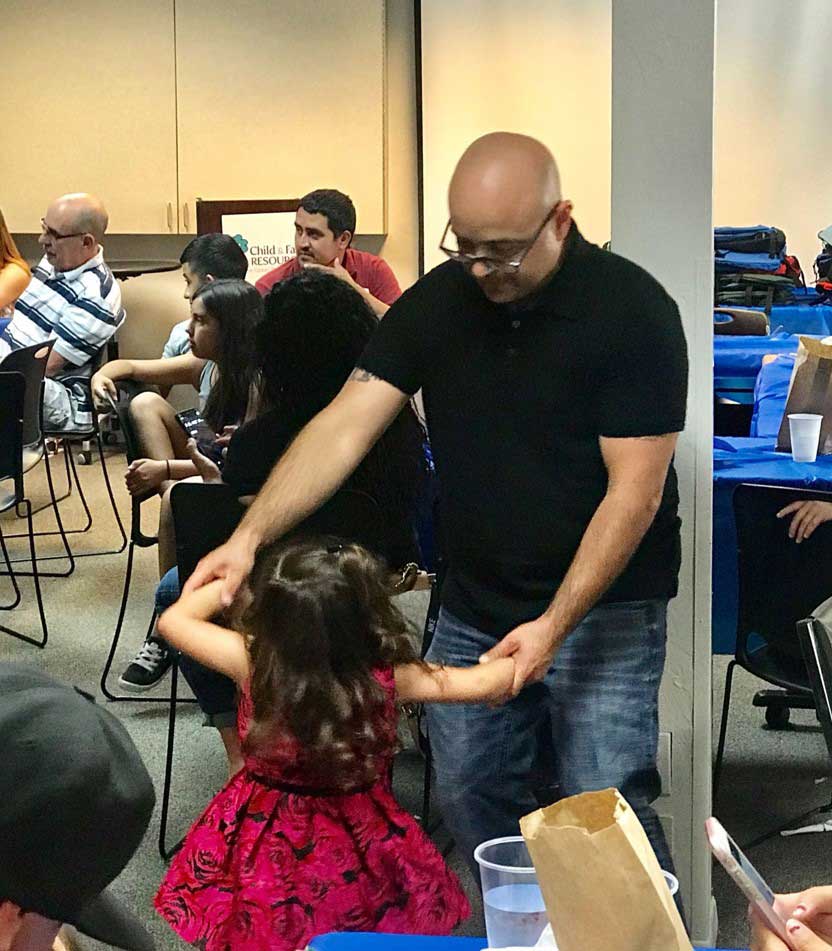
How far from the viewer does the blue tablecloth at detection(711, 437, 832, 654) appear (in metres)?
2.94

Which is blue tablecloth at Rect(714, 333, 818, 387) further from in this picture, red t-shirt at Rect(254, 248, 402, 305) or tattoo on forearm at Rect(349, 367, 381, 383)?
tattoo on forearm at Rect(349, 367, 381, 383)

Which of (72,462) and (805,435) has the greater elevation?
(805,435)

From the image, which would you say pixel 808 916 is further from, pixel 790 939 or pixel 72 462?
pixel 72 462

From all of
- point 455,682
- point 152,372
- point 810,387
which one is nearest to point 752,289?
point 810,387

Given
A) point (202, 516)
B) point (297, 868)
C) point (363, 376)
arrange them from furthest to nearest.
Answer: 1. point (202, 516)
2. point (363, 376)
3. point (297, 868)

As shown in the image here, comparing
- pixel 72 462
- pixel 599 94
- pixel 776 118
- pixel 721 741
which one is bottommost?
pixel 721 741

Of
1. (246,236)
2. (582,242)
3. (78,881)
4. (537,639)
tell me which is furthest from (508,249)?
(246,236)

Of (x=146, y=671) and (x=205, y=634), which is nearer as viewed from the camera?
(x=205, y=634)

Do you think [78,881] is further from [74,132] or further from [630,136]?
[74,132]

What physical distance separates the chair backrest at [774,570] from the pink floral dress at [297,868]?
3.34 feet

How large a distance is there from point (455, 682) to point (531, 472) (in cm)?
34

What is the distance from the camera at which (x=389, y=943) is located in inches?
47.6

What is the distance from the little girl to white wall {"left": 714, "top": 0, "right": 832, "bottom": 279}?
18.9ft

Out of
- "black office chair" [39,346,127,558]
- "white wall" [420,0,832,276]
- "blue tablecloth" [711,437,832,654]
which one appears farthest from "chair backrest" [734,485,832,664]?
"white wall" [420,0,832,276]
